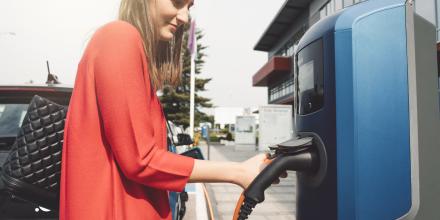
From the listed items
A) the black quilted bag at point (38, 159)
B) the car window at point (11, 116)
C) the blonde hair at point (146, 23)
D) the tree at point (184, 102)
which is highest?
the tree at point (184, 102)

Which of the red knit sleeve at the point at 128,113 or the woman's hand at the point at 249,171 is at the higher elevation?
the red knit sleeve at the point at 128,113

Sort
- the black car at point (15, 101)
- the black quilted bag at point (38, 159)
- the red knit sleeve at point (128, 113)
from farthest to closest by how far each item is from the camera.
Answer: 1. the black car at point (15, 101)
2. the black quilted bag at point (38, 159)
3. the red knit sleeve at point (128, 113)

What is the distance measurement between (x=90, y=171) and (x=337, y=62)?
80cm

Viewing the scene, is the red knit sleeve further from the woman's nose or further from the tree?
the tree

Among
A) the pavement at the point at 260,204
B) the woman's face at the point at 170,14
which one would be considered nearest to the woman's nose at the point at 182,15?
the woman's face at the point at 170,14

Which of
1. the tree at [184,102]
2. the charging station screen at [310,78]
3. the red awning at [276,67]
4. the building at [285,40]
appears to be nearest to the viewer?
the charging station screen at [310,78]

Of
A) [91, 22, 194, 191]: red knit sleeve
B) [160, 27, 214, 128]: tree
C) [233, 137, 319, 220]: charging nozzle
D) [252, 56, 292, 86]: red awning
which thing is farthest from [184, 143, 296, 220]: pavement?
[160, 27, 214, 128]: tree

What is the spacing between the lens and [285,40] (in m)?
39.2

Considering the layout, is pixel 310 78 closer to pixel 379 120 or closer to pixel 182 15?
pixel 379 120

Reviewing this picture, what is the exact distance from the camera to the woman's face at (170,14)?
109 centimetres

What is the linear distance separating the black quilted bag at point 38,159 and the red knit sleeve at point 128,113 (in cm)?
64

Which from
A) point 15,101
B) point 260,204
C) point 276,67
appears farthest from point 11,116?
point 276,67

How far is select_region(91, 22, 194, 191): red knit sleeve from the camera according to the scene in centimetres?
94

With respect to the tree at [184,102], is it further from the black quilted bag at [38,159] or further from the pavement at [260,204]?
the black quilted bag at [38,159]
